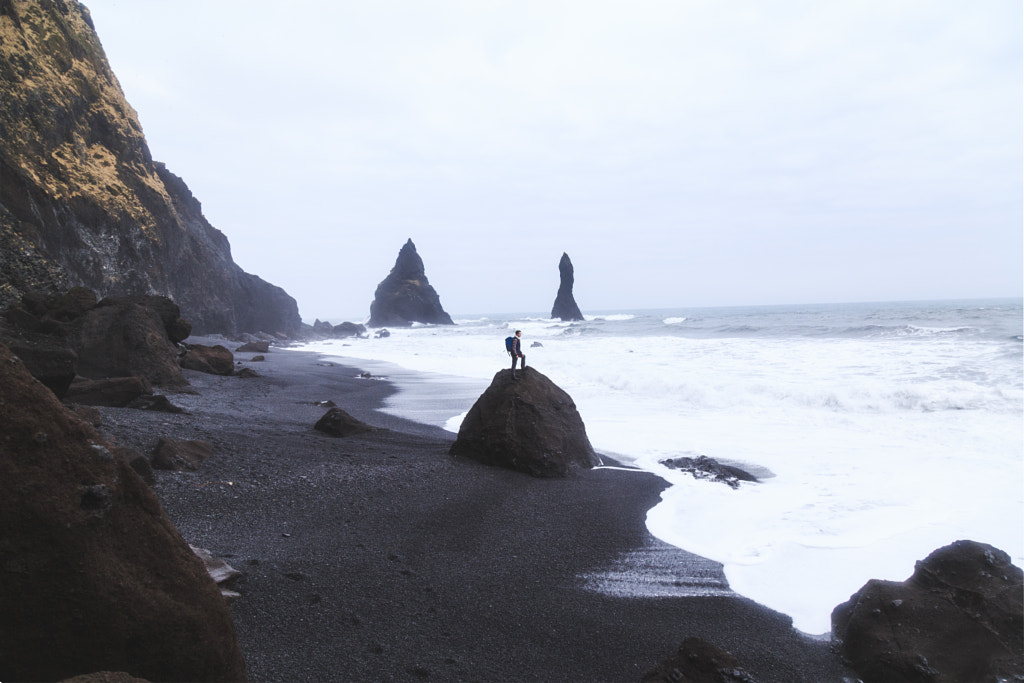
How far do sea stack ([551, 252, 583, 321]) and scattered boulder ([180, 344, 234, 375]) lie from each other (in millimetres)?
73409

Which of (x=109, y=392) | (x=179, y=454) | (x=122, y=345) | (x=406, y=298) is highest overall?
(x=406, y=298)

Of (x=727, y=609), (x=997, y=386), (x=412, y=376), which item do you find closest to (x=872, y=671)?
(x=727, y=609)

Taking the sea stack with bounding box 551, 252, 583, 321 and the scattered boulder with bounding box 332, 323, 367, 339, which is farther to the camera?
the sea stack with bounding box 551, 252, 583, 321

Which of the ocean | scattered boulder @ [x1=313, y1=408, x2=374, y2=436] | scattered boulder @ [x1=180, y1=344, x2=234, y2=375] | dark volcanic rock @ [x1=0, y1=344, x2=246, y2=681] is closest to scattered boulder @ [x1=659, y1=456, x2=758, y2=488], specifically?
the ocean

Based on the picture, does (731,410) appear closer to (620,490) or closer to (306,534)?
(620,490)

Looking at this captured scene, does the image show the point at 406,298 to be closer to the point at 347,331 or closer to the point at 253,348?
the point at 347,331

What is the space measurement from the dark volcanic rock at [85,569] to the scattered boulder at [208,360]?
13.2 m

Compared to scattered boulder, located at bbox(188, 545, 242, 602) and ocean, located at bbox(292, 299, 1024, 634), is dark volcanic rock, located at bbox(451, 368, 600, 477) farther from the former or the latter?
scattered boulder, located at bbox(188, 545, 242, 602)

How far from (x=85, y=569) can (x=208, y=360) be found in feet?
46.0

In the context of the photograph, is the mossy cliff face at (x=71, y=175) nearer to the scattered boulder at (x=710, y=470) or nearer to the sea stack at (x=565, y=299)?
the scattered boulder at (x=710, y=470)

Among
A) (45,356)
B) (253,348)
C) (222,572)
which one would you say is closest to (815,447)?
(222,572)

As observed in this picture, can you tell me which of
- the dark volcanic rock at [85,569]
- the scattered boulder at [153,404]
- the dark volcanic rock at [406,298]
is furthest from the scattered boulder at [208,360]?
the dark volcanic rock at [406,298]

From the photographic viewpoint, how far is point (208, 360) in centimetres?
1473

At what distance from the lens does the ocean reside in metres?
5.33
